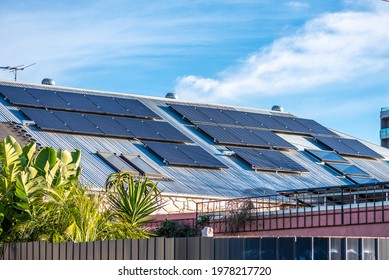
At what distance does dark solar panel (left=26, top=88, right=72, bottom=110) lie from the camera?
4330 centimetres

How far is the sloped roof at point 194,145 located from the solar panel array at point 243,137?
0.04 m

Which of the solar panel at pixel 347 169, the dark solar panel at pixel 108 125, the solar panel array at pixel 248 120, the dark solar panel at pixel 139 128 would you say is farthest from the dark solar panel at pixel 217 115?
the dark solar panel at pixel 108 125

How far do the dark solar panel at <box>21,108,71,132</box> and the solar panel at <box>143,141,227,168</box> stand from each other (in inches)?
141

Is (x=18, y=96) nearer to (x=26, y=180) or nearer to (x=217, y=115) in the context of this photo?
(x=217, y=115)

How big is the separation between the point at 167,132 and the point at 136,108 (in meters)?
3.40

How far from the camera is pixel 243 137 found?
45.8 metres

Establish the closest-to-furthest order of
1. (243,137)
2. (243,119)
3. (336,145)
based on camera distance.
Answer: (243,137) < (336,145) < (243,119)

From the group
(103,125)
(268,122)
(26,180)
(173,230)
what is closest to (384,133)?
(268,122)

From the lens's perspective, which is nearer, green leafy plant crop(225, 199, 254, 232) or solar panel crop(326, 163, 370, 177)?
green leafy plant crop(225, 199, 254, 232)

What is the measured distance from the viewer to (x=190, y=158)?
136 feet

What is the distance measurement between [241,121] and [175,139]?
684 centimetres

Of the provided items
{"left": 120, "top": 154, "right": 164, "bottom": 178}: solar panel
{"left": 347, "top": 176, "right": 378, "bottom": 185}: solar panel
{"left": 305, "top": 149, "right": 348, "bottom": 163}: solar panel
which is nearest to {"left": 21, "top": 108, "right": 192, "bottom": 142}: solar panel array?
{"left": 120, "top": 154, "right": 164, "bottom": 178}: solar panel

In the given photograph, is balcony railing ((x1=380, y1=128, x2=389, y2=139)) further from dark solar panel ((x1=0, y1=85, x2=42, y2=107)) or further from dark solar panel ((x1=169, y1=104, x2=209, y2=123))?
dark solar panel ((x1=0, y1=85, x2=42, y2=107))

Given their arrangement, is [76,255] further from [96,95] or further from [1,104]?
[96,95]
